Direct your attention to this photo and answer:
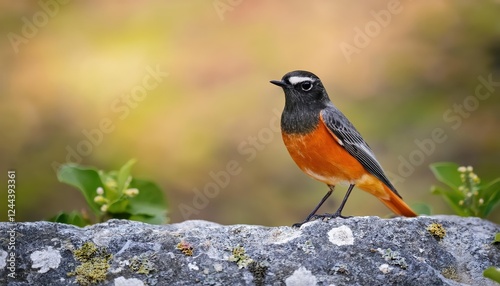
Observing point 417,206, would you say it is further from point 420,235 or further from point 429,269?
point 429,269

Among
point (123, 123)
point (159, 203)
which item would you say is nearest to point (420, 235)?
point (159, 203)

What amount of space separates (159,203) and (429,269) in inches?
74.9

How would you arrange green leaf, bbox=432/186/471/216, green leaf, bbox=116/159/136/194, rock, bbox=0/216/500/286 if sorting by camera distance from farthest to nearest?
1. green leaf, bbox=432/186/471/216
2. green leaf, bbox=116/159/136/194
3. rock, bbox=0/216/500/286

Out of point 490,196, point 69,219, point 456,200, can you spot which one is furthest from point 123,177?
point 490,196

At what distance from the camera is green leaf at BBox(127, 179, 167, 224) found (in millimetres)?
4500

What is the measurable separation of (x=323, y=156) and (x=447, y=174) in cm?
84

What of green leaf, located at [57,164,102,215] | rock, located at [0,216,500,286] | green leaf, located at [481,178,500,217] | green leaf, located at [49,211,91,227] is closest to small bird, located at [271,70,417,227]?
green leaf, located at [481,178,500,217]

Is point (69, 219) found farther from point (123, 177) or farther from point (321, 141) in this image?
point (321, 141)

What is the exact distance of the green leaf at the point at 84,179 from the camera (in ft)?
14.2

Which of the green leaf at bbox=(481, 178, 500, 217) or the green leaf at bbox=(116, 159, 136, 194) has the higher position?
the green leaf at bbox=(116, 159, 136, 194)

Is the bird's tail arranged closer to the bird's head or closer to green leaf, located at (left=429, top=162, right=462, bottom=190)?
green leaf, located at (left=429, top=162, right=462, bottom=190)

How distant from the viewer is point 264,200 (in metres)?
7.77

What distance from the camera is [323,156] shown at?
4.87 metres

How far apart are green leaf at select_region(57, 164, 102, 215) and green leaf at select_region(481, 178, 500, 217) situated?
2.48m
